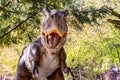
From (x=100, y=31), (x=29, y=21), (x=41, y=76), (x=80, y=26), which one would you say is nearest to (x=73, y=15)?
(x=80, y=26)

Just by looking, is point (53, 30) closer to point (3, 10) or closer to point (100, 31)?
point (3, 10)

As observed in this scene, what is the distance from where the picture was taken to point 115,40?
5.32 m

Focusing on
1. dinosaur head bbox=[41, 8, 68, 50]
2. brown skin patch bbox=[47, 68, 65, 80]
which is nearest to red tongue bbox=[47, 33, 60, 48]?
dinosaur head bbox=[41, 8, 68, 50]

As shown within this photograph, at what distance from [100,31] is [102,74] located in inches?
58.1

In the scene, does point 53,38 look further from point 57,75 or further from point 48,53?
point 57,75

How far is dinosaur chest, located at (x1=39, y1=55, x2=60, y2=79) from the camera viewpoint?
4.67ft

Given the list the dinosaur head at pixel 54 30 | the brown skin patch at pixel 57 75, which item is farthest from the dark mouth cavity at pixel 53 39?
the brown skin patch at pixel 57 75

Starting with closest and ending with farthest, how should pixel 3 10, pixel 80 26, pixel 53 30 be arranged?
pixel 53 30 < pixel 3 10 < pixel 80 26

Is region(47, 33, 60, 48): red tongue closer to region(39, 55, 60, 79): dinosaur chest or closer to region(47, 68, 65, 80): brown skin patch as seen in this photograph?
region(39, 55, 60, 79): dinosaur chest

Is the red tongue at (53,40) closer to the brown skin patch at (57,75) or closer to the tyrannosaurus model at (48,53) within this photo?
the tyrannosaurus model at (48,53)

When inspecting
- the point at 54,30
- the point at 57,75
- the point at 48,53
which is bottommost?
the point at 57,75

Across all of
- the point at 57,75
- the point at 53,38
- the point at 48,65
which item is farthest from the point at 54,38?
the point at 57,75

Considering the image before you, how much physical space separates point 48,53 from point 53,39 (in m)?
0.09

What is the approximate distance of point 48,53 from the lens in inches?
55.3
